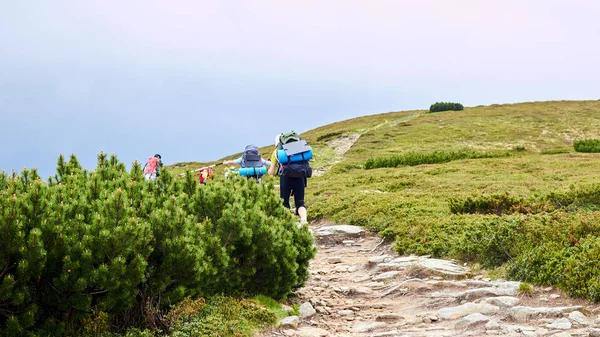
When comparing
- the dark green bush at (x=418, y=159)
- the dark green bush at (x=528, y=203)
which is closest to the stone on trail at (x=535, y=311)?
the dark green bush at (x=528, y=203)

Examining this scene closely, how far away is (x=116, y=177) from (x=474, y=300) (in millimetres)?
5600

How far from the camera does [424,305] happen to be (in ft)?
25.5

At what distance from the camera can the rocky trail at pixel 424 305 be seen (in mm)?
6375

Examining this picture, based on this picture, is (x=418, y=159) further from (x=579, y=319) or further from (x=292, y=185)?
(x=579, y=319)

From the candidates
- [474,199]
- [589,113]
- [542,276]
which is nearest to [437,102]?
[589,113]

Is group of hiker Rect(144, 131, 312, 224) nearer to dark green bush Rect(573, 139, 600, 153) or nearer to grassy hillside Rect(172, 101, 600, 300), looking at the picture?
grassy hillside Rect(172, 101, 600, 300)

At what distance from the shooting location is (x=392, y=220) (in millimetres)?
13297

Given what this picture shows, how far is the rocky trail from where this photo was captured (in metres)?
6.38

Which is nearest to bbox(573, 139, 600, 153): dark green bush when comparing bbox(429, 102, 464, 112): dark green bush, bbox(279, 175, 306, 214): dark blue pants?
bbox(279, 175, 306, 214): dark blue pants

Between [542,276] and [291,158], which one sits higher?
[291,158]

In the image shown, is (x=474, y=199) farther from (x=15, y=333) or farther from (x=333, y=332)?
(x=15, y=333)

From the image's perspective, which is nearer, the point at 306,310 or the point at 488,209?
the point at 306,310

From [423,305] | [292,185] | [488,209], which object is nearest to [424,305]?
[423,305]

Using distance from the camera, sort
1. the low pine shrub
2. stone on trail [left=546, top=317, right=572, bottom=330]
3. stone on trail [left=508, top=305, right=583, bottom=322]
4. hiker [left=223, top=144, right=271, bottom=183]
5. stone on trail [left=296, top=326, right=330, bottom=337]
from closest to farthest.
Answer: the low pine shrub
stone on trail [left=546, top=317, right=572, bottom=330]
stone on trail [left=508, top=305, right=583, bottom=322]
stone on trail [left=296, top=326, right=330, bottom=337]
hiker [left=223, top=144, right=271, bottom=183]
